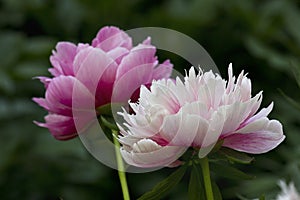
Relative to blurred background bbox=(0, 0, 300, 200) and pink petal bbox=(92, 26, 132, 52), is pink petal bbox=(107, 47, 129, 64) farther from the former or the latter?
blurred background bbox=(0, 0, 300, 200)

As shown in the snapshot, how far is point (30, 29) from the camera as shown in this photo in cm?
220

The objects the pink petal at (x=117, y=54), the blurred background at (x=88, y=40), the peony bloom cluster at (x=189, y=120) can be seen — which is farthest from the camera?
the blurred background at (x=88, y=40)

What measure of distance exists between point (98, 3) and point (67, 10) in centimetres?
9

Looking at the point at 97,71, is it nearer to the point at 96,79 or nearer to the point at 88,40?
the point at 96,79

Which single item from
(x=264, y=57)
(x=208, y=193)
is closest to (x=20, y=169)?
(x=264, y=57)

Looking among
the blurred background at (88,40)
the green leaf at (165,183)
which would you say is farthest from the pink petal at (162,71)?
the blurred background at (88,40)

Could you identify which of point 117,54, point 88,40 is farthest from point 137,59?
point 88,40

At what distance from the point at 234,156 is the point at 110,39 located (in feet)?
0.48

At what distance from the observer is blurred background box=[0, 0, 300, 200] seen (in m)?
1.66

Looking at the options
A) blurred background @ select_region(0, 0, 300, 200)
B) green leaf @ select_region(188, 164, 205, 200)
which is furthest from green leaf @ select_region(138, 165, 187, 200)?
blurred background @ select_region(0, 0, 300, 200)

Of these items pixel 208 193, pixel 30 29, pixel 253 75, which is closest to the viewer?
pixel 208 193

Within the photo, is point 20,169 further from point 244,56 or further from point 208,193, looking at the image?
point 208,193

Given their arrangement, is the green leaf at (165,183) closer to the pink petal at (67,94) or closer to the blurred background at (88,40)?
the pink petal at (67,94)

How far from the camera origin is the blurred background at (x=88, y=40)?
65.4 inches
